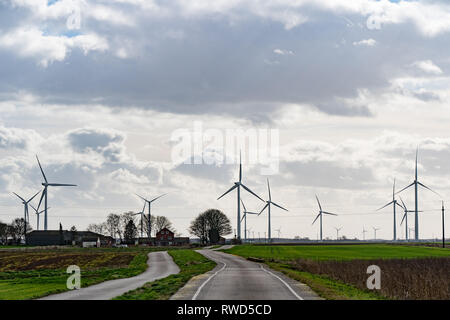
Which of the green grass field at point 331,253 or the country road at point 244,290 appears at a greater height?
the country road at point 244,290

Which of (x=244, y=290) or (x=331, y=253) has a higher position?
(x=244, y=290)

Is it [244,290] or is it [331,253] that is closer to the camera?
[244,290]

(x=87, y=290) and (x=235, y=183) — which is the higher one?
(x=235, y=183)

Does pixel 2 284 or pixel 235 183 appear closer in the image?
pixel 2 284

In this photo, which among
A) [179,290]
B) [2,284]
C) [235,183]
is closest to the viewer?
[179,290]

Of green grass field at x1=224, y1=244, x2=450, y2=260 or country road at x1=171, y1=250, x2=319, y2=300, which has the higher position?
country road at x1=171, y1=250, x2=319, y2=300

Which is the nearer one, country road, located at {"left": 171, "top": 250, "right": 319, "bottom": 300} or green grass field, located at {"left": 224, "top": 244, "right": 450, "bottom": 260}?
country road, located at {"left": 171, "top": 250, "right": 319, "bottom": 300}

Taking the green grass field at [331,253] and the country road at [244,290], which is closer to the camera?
the country road at [244,290]
